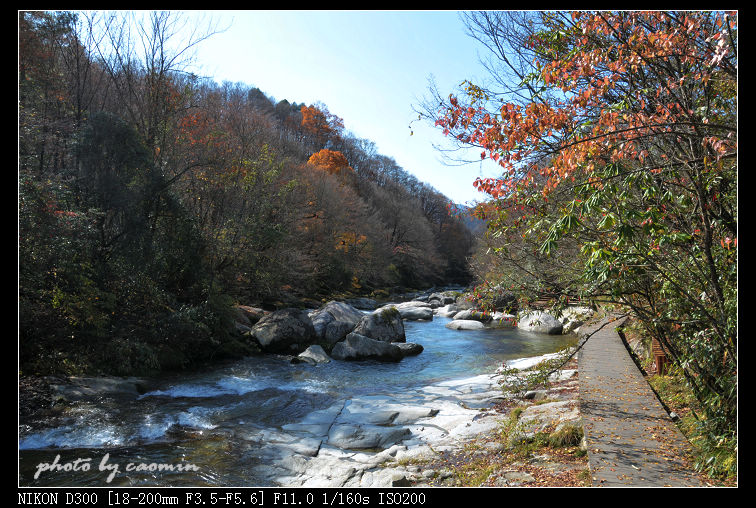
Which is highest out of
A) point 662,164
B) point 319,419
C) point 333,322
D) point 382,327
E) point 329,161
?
point 329,161

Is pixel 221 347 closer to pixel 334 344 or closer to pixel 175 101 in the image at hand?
pixel 334 344

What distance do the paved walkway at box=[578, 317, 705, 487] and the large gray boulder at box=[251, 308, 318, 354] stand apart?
30.3 feet

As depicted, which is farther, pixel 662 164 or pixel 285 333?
pixel 285 333

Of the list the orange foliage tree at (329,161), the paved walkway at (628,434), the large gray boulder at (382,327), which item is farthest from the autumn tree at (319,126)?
the paved walkway at (628,434)

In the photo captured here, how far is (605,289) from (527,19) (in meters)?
4.85

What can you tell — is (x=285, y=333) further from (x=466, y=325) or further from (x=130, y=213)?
(x=466, y=325)

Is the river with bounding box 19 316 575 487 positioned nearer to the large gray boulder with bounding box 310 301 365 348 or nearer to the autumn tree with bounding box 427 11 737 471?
the large gray boulder with bounding box 310 301 365 348

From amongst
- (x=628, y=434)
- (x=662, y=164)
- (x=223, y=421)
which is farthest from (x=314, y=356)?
(x=662, y=164)

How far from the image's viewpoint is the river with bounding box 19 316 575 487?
6242mm

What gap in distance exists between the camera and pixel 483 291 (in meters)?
6.89

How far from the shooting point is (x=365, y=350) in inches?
559

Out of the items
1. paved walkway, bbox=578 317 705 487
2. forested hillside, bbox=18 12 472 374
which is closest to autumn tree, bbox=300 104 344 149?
forested hillside, bbox=18 12 472 374

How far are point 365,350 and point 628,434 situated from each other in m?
9.44
